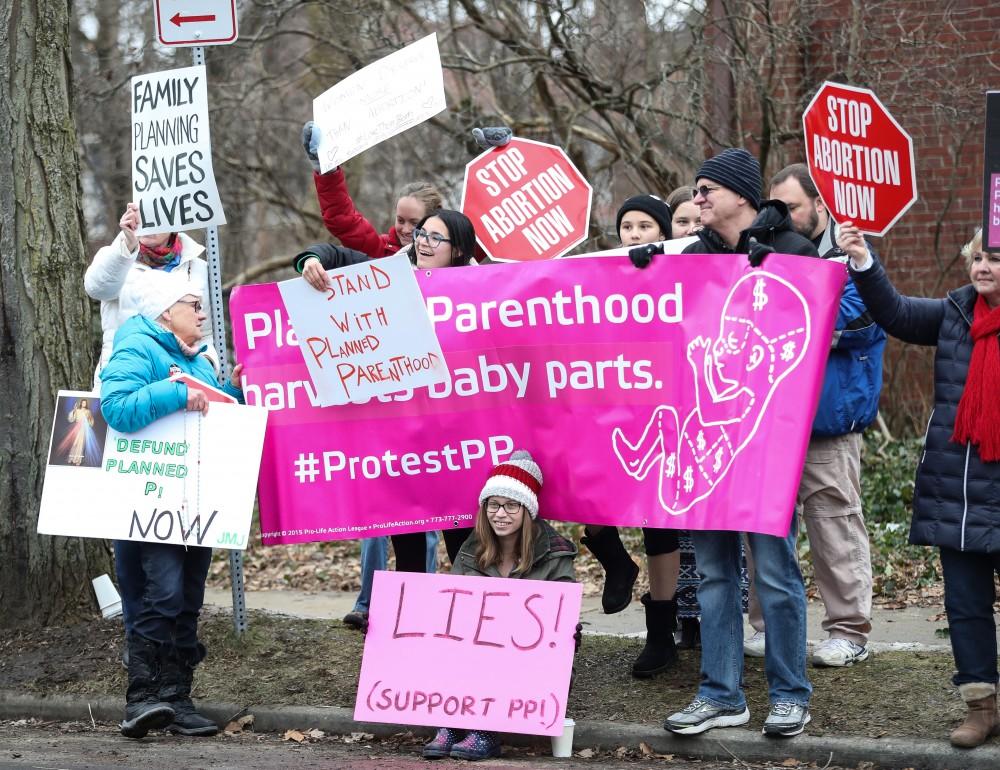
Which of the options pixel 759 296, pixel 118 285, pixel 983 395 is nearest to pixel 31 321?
pixel 118 285

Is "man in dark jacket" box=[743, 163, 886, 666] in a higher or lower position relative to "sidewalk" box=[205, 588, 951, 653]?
higher

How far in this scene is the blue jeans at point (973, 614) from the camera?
512 cm

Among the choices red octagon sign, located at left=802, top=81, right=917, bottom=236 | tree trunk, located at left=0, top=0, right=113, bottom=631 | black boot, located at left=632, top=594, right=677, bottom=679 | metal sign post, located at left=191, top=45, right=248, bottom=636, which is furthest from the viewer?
tree trunk, located at left=0, top=0, right=113, bottom=631

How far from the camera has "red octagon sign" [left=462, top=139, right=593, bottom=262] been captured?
24.2 ft

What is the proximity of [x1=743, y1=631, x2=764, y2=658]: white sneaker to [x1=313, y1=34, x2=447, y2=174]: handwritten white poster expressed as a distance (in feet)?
9.06

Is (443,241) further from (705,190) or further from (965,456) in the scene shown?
(965,456)

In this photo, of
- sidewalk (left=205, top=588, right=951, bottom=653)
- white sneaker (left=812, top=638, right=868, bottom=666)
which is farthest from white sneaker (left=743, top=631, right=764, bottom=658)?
sidewalk (left=205, top=588, right=951, bottom=653)

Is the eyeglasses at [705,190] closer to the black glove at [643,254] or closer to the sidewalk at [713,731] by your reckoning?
the black glove at [643,254]

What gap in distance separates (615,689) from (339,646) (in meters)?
1.49

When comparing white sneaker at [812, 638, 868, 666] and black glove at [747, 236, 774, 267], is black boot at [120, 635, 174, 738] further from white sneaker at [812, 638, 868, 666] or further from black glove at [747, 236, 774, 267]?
black glove at [747, 236, 774, 267]

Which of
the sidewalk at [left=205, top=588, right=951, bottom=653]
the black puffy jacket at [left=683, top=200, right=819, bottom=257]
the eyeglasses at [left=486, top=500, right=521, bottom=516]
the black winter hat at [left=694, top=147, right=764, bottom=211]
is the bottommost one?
the sidewalk at [left=205, top=588, right=951, bottom=653]

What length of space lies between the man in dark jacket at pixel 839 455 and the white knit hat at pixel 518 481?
1.14 meters

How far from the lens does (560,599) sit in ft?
18.0

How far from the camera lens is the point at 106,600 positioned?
7055mm
